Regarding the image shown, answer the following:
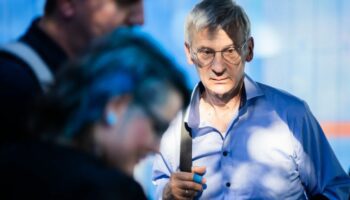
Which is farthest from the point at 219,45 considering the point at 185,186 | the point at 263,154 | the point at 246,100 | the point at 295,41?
the point at 295,41

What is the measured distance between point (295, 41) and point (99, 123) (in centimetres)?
401

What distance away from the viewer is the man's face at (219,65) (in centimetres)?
308

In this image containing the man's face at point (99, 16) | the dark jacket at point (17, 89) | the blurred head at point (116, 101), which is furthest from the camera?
the man's face at point (99, 16)

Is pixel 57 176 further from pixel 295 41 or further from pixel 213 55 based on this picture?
pixel 295 41

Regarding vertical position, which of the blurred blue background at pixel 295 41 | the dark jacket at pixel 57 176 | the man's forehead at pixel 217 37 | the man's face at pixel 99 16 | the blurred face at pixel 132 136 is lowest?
the dark jacket at pixel 57 176

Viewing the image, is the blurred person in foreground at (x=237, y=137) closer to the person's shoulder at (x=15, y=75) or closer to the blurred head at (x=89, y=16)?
the blurred head at (x=89, y=16)

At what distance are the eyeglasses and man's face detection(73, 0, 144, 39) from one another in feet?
3.98

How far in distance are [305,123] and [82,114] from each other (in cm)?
185

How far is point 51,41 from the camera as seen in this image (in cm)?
189

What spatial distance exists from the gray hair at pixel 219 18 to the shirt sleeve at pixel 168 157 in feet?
1.47

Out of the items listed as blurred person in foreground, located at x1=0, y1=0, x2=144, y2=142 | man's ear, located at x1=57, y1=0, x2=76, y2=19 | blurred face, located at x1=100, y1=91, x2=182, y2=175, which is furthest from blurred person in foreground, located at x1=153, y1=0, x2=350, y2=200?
blurred face, located at x1=100, y1=91, x2=182, y2=175

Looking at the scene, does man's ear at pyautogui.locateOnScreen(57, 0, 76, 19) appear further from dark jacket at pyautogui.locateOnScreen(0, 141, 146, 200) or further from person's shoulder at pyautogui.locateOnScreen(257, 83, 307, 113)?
person's shoulder at pyautogui.locateOnScreen(257, 83, 307, 113)

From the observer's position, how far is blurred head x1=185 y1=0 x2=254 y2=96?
121 inches

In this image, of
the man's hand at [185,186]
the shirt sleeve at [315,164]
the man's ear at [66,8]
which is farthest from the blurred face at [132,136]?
the shirt sleeve at [315,164]
